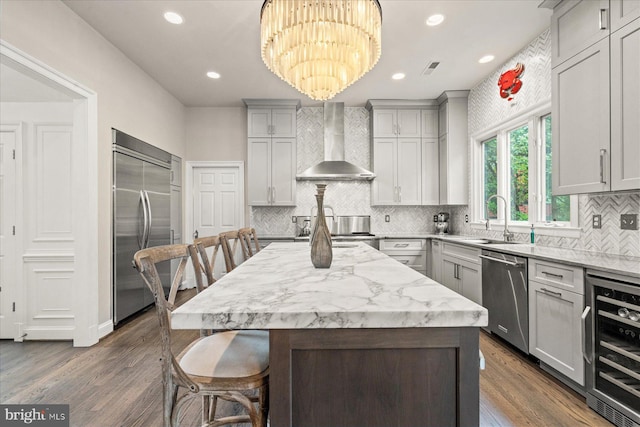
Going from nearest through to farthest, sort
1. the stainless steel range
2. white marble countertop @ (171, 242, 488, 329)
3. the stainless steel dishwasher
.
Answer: white marble countertop @ (171, 242, 488, 329), the stainless steel dishwasher, the stainless steel range

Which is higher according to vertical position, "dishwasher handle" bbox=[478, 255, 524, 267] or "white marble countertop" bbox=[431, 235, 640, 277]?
"white marble countertop" bbox=[431, 235, 640, 277]

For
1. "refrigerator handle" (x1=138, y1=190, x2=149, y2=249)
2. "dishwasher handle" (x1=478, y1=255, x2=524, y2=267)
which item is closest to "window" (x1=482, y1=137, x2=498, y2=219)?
"dishwasher handle" (x1=478, y1=255, x2=524, y2=267)

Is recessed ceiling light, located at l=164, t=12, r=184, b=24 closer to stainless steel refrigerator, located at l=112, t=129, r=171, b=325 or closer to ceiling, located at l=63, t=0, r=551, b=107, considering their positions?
ceiling, located at l=63, t=0, r=551, b=107

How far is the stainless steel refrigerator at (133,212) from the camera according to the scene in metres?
3.32

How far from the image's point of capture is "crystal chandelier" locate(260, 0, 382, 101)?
5.38 feet

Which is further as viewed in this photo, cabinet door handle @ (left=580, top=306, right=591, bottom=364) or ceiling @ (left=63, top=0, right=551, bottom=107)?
ceiling @ (left=63, top=0, right=551, bottom=107)

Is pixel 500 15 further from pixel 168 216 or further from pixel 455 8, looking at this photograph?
pixel 168 216

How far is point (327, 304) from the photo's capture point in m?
0.95

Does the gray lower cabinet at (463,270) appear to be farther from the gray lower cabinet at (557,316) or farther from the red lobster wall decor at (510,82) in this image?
the red lobster wall decor at (510,82)

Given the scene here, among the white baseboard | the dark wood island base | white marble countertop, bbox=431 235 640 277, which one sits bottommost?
the white baseboard

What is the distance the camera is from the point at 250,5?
8.86 feet

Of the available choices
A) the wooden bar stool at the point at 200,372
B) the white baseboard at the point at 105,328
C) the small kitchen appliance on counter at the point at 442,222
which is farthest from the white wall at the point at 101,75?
the small kitchen appliance on counter at the point at 442,222

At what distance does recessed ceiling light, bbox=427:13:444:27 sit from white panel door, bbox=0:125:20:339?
13.6ft

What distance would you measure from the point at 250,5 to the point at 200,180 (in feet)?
10.5
